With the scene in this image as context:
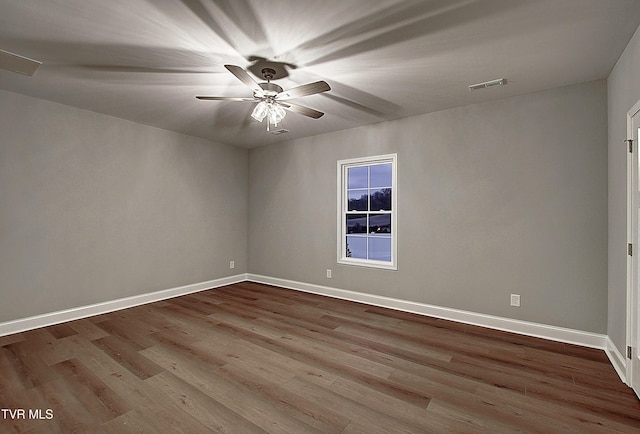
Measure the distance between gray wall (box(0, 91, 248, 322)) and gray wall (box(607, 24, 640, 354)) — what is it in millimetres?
5356

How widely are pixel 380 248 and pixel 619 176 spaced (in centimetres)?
272

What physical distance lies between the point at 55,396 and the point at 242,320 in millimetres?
1888

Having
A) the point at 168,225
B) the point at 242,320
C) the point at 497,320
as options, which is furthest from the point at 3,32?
the point at 497,320

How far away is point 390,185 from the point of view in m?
4.54

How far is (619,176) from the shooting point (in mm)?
2691

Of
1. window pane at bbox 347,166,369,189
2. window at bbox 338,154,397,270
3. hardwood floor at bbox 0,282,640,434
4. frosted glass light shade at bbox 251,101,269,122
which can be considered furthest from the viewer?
window pane at bbox 347,166,369,189

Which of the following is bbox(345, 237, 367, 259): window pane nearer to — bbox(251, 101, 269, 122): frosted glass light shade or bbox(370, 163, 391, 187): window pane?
bbox(370, 163, 391, 187): window pane

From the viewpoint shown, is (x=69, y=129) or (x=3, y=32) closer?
(x=3, y=32)

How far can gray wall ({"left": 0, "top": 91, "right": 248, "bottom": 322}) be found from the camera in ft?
11.4

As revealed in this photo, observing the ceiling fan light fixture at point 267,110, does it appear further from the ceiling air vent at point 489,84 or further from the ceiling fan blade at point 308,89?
the ceiling air vent at point 489,84

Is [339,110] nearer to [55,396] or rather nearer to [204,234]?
[204,234]

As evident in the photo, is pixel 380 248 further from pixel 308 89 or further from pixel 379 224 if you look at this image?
pixel 308 89

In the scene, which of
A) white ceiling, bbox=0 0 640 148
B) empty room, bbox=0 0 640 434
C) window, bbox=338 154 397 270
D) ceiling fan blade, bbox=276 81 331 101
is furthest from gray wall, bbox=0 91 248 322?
ceiling fan blade, bbox=276 81 331 101

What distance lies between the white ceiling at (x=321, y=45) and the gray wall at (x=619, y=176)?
6.2 inches
